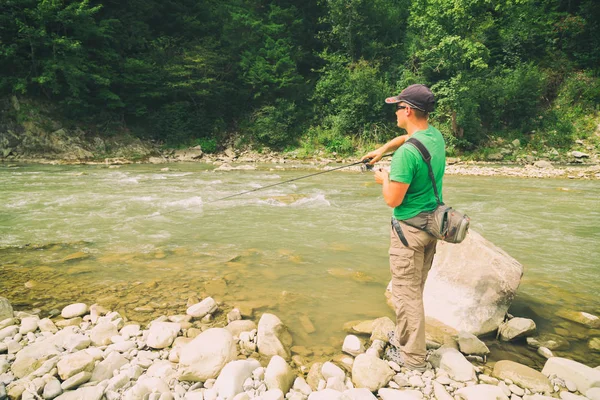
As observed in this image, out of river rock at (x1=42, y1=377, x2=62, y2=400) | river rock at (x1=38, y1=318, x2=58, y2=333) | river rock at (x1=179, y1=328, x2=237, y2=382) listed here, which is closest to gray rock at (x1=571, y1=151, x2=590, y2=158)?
river rock at (x1=179, y1=328, x2=237, y2=382)

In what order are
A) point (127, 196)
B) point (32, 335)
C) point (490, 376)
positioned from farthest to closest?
point (127, 196) → point (32, 335) → point (490, 376)

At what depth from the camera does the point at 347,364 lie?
2.67 m

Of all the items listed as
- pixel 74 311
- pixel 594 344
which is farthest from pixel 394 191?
pixel 74 311

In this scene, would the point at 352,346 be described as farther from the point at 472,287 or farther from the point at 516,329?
the point at 516,329

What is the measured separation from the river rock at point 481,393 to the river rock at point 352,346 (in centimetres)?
76

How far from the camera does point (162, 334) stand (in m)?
2.89

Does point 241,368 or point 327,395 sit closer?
point 327,395

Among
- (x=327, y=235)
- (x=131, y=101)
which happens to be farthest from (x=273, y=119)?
(x=327, y=235)

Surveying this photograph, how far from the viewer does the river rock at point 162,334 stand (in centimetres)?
282

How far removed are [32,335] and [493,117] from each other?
23.6 meters

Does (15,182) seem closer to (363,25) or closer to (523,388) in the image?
(523,388)

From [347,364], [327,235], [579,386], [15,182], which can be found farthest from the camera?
[15,182]

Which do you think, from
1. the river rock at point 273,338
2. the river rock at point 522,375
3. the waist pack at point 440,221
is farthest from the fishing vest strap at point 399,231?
the river rock at point 273,338

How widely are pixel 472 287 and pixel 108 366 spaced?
311 centimetres
